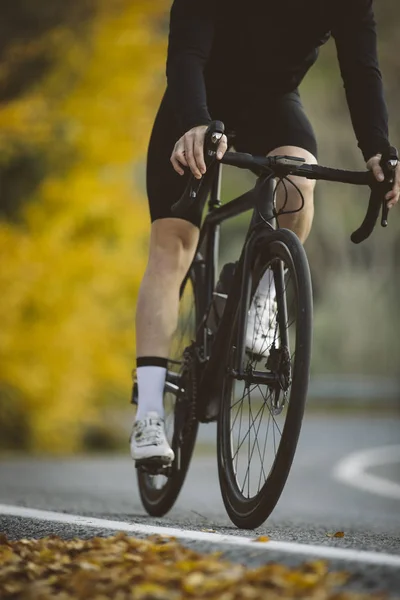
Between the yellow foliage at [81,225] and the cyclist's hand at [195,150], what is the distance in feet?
24.0

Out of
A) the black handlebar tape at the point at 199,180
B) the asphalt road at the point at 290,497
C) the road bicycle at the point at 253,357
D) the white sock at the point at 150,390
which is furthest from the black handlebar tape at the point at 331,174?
the asphalt road at the point at 290,497

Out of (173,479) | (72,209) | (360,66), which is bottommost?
(173,479)

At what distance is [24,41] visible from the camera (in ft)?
34.3

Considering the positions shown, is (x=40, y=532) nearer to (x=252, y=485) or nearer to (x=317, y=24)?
(x=252, y=485)

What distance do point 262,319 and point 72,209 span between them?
8.31 meters

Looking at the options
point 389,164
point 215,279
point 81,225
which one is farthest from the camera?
point 81,225

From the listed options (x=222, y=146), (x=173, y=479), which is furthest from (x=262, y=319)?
(x=173, y=479)

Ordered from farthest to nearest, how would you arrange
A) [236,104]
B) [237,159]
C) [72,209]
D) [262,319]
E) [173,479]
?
[72,209]
[173,479]
[236,104]
[262,319]
[237,159]

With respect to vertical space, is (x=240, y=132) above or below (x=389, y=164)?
above

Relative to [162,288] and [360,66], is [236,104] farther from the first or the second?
[162,288]

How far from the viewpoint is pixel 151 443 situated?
3846 mm

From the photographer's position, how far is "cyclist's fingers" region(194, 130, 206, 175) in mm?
3297

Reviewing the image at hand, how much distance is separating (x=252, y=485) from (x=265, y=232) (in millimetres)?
821

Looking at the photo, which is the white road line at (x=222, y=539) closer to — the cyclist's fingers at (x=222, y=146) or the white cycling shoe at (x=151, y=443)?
the white cycling shoe at (x=151, y=443)
